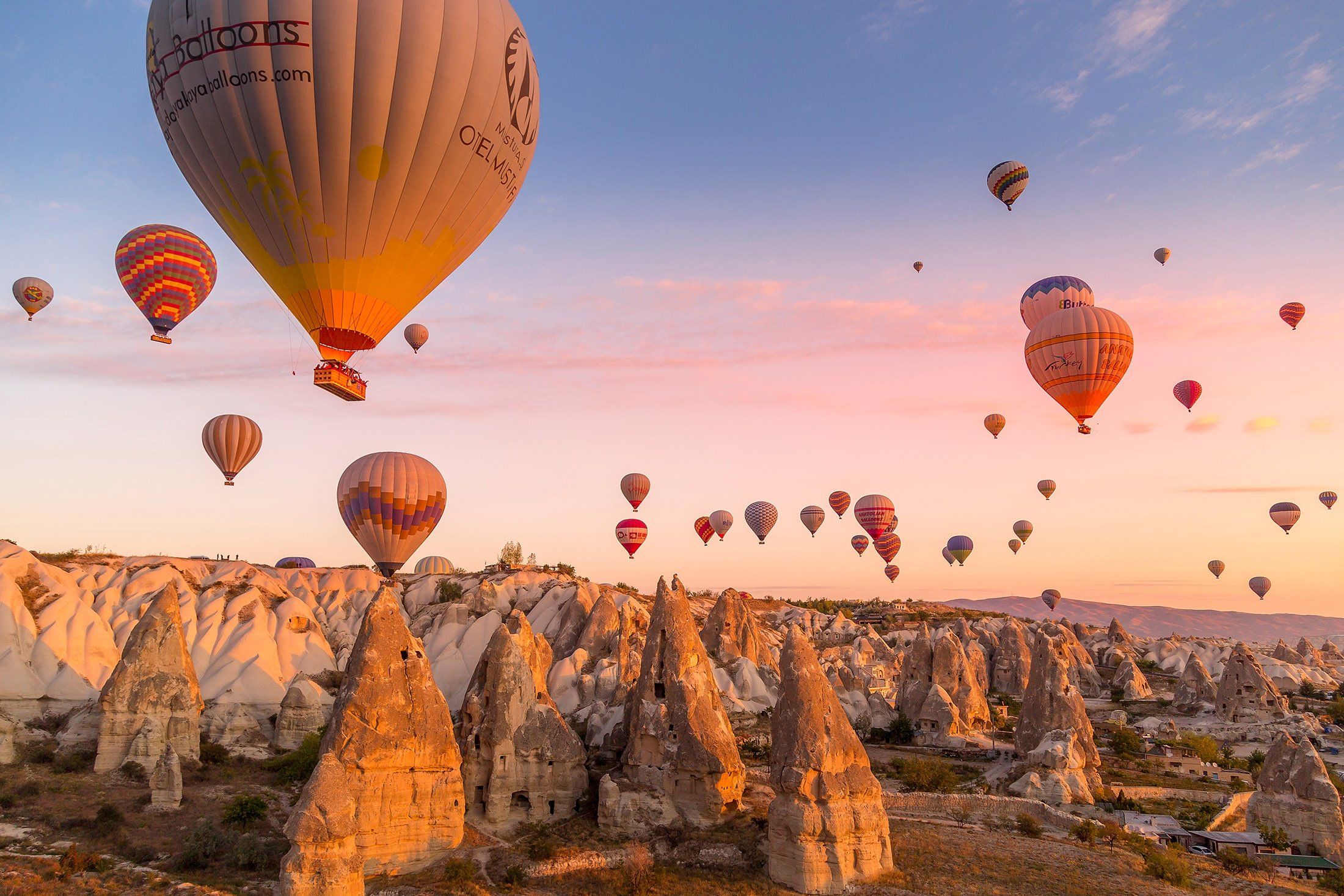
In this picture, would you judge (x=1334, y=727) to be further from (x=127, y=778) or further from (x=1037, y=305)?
(x=127, y=778)

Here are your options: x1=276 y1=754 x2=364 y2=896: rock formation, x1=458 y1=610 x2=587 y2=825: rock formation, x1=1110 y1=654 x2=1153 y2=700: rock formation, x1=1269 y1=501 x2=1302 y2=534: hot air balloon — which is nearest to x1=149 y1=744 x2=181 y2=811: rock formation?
x1=458 y1=610 x2=587 y2=825: rock formation

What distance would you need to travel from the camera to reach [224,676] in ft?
147

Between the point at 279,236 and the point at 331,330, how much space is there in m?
3.01

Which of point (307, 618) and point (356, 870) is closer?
point (356, 870)

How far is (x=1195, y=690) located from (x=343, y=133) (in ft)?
218

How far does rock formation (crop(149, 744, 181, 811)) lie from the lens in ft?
88.3

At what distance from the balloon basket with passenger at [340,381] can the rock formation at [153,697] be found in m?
15.6

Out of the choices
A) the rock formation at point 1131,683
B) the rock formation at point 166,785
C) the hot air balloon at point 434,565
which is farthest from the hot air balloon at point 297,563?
the rock formation at point 1131,683

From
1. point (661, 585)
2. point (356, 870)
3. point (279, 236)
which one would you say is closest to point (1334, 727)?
point (661, 585)

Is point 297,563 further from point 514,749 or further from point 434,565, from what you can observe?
point 514,749

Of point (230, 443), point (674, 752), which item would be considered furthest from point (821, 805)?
point (230, 443)

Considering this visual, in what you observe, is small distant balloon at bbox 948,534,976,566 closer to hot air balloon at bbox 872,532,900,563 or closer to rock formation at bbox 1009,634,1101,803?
hot air balloon at bbox 872,532,900,563

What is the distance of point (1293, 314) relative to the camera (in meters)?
52.9

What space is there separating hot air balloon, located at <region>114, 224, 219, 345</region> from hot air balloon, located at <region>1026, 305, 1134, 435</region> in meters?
42.7
